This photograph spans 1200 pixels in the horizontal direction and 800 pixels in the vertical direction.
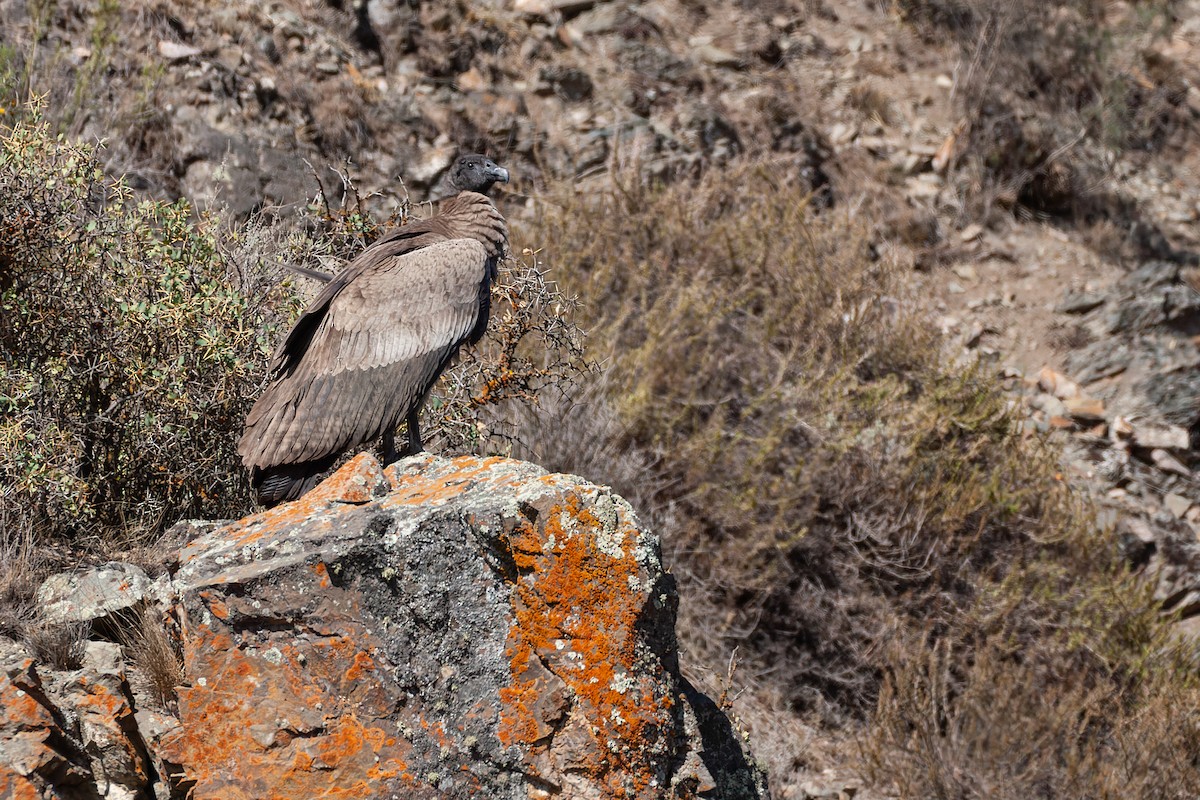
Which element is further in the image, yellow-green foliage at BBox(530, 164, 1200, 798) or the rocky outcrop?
yellow-green foliage at BBox(530, 164, 1200, 798)

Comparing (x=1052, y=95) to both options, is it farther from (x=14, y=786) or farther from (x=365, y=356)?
(x=14, y=786)

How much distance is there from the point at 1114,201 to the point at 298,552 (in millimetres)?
10105

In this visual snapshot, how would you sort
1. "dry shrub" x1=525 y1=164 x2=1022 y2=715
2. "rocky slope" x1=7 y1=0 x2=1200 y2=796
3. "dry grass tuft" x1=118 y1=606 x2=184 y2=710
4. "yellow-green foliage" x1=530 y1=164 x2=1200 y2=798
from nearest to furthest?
"dry grass tuft" x1=118 y1=606 x2=184 y2=710 < "yellow-green foliage" x1=530 y1=164 x2=1200 y2=798 < "dry shrub" x1=525 y1=164 x2=1022 y2=715 < "rocky slope" x1=7 y1=0 x2=1200 y2=796

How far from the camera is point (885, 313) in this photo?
852 cm

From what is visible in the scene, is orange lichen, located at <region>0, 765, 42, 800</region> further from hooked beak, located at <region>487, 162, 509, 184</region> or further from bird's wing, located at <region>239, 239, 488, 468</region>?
hooked beak, located at <region>487, 162, 509, 184</region>

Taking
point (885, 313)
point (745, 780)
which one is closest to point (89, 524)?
point (745, 780)

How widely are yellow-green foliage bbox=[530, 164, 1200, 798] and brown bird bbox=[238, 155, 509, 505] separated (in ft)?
6.57

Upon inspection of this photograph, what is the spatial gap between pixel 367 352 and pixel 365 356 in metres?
0.02

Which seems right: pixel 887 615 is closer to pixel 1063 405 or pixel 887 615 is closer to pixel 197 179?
pixel 1063 405

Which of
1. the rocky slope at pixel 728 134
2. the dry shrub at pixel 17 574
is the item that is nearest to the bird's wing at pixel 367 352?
the dry shrub at pixel 17 574

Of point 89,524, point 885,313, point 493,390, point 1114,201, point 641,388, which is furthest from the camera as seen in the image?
point 1114,201

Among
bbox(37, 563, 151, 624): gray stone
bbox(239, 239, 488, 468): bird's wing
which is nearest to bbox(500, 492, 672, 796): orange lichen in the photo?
bbox(239, 239, 488, 468): bird's wing

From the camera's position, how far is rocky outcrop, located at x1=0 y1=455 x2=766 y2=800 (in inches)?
127

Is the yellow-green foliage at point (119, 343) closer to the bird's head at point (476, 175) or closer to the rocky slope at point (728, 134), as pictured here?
the bird's head at point (476, 175)
